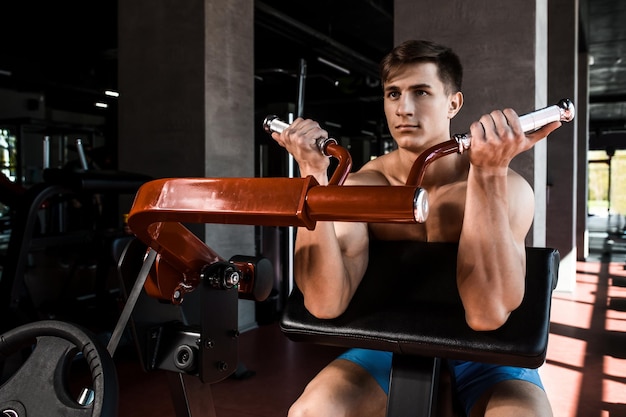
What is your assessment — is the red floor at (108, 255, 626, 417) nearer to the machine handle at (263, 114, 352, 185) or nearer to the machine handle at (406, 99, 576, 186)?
the machine handle at (263, 114, 352, 185)

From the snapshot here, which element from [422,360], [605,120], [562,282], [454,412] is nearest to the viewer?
[422,360]

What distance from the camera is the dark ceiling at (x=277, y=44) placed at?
23.3ft

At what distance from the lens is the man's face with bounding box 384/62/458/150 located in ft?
4.53

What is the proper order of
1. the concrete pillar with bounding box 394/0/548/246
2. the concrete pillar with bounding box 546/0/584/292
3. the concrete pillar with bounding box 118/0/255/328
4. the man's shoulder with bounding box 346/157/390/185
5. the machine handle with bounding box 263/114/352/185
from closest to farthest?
1. the machine handle with bounding box 263/114/352/185
2. the man's shoulder with bounding box 346/157/390/185
3. the concrete pillar with bounding box 394/0/548/246
4. the concrete pillar with bounding box 118/0/255/328
5. the concrete pillar with bounding box 546/0/584/292

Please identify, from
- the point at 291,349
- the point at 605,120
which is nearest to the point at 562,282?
the point at 291,349

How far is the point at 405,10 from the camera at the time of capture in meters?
2.84

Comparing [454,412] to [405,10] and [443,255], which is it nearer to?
[443,255]

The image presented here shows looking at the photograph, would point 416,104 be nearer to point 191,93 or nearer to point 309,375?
point 309,375

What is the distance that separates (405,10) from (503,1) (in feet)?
1.54

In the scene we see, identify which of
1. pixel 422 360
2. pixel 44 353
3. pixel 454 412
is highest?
pixel 44 353

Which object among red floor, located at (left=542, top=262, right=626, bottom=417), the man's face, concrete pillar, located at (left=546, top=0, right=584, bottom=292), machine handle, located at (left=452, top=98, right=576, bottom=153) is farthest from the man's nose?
concrete pillar, located at (left=546, top=0, right=584, bottom=292)

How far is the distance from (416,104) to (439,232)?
325 mm

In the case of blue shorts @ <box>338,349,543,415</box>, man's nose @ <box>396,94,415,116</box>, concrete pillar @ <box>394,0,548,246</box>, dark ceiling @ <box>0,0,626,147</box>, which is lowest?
blue shorts @ <box>338,349,543,415</box>

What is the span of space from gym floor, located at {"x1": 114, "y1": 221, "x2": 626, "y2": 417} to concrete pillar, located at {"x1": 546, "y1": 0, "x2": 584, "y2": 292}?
1304 mm
